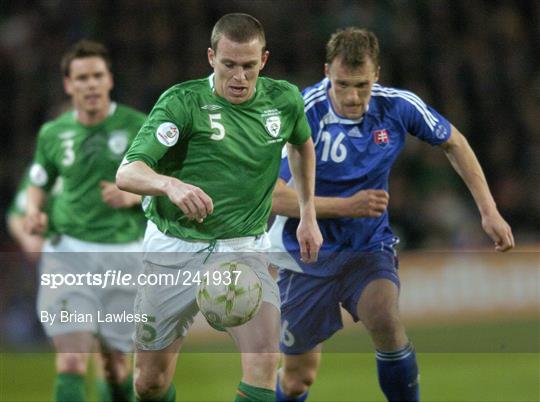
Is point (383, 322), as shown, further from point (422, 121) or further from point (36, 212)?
point (36, 212)

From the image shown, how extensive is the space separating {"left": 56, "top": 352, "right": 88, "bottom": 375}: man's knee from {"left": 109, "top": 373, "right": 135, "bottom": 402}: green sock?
2.36 ft

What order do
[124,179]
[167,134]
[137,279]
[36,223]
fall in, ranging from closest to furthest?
1. [124,179]
2. [167,134]
3. [137,279]
4. [36,223]

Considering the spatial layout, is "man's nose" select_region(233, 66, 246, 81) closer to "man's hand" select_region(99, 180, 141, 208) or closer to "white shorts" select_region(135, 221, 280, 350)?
"white shorts" select_region(135, 221, 280, 350)

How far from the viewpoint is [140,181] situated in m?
4.55

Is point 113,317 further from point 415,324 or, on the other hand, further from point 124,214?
point 415,324

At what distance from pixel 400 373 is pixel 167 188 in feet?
6.32

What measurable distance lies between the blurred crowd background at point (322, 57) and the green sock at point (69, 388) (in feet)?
20.2

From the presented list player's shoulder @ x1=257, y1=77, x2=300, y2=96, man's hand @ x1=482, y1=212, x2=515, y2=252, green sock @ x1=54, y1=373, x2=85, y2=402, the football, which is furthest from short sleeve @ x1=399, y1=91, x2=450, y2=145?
green sock @ x1=54, y1=373, x2=85, y2=402

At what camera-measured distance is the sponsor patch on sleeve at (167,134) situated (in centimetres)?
483

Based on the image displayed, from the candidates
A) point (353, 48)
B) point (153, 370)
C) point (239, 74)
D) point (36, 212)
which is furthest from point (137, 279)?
point (353, 48)

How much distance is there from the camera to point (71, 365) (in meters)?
6.16

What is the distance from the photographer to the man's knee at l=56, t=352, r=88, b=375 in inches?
242

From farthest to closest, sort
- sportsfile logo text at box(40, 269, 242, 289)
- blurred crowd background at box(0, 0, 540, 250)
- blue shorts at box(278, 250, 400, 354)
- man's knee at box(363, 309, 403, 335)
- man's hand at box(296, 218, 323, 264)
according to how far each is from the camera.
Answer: blurred crowd background at box(0, 0, 540, 250) → blue shorts at box(278, 250, 400, 354) → man's knee at box(363, 309, 403, 335) → man's hand at box(296, 218, 323, 264) → sportsfile logo text at box(40, 269, 242, 289)

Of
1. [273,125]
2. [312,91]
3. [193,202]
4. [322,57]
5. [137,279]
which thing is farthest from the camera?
[322,57]
